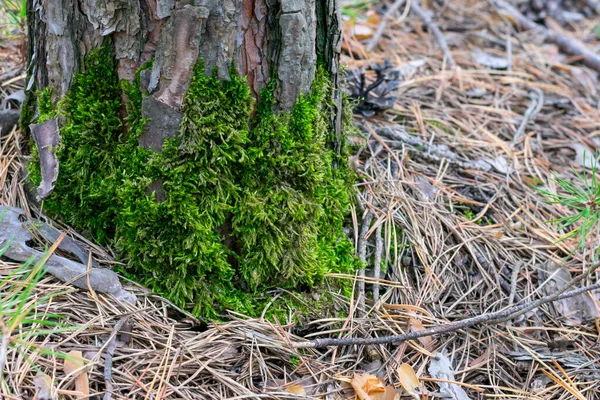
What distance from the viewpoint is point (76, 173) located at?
6.23 feet

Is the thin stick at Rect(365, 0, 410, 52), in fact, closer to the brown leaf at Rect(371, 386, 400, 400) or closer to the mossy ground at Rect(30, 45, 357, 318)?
the mossy ground at Rect(30, 45, 357, 318)

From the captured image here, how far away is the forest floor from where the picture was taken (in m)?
1.63

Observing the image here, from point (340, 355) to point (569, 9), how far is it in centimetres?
446

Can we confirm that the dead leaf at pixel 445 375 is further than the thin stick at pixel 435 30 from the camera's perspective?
No

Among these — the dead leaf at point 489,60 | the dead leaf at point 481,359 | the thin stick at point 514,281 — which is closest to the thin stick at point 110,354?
the dead leaf at point 481,359

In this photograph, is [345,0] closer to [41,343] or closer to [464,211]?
[464,211]

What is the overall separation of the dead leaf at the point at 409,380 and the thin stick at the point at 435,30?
2.33m

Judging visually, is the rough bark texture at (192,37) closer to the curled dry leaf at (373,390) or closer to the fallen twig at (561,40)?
the curled dry leaf at (373,390)

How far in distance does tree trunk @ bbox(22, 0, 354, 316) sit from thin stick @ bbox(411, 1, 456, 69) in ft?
6.32

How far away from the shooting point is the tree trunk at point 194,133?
1692 millimetres

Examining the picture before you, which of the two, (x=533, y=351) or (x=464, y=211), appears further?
(x=464, y=211)

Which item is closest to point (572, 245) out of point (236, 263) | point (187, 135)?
point (236, 263)

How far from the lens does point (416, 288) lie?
7.00 ft

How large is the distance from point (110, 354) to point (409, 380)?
37.5 inches
